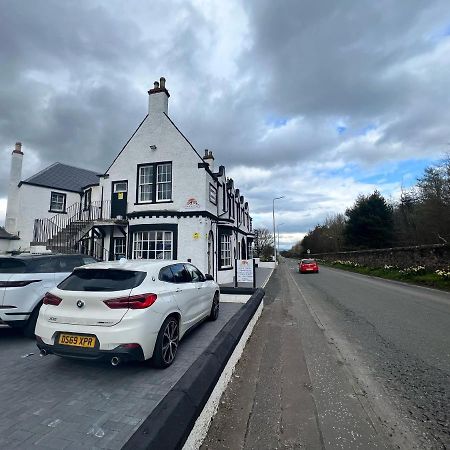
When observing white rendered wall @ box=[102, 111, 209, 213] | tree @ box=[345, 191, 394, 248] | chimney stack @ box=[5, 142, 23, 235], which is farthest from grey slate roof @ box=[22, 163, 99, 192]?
tree @ box=[345, 191, 394, 248]

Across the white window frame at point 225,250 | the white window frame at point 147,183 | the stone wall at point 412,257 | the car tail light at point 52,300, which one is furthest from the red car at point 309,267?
the car tail light at point 52,300

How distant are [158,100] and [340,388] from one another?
50.5ft

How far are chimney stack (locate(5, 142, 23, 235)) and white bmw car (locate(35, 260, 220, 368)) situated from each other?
725 inches

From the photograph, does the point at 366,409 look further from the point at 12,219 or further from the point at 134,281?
the point at 12,219

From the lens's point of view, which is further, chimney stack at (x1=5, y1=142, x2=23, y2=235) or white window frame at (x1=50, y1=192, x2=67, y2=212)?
white window frame at (x1=50, y1=192, x2=67, y2=212)

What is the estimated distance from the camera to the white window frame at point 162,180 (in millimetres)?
14487

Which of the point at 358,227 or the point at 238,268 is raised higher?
the point at 358,227

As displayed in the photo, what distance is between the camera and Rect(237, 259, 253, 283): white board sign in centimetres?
1219

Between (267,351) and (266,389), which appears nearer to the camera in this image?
(266,389)

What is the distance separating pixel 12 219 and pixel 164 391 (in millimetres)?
20408

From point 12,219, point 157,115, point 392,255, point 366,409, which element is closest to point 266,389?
point 366,409

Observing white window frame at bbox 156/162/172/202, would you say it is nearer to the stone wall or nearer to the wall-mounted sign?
the wall-mounted sign

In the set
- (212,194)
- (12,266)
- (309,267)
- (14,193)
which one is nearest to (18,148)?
(14,193)

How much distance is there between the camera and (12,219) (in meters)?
18.5
